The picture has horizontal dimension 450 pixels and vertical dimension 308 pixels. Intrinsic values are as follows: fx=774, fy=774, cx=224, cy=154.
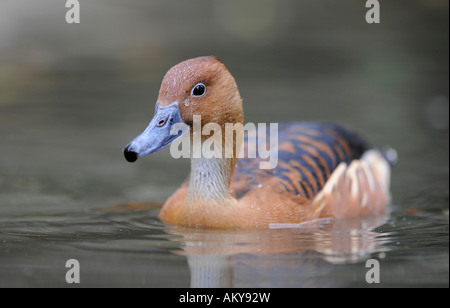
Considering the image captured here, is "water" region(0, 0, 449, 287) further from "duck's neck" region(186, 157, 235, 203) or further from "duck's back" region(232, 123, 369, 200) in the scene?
"duck's back" region(232, 123, 369, 200)

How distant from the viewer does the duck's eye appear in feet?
25.0

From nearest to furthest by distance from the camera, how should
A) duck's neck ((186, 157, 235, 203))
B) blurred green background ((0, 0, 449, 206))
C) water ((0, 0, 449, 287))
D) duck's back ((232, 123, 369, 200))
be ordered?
water ((0, 0, 449, 287)) < duck's neck ((186, 157, 235, 203)) < duck's back ((232, 123, 369, 200)) < blurred green background ((0, 0, 449, 206))

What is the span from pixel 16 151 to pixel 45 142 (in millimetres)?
596

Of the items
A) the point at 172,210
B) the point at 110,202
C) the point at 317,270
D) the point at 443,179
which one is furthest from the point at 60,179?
the point at 443,179

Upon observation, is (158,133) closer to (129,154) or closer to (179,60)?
(129,154)

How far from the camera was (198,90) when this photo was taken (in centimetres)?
765

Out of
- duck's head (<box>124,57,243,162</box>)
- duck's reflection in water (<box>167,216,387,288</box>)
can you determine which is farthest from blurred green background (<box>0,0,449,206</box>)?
duck's head (<box>124,57,243,162</box>)

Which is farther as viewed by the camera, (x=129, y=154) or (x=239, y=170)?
(x=239, y=170)

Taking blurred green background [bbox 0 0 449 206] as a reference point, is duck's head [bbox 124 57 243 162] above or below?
below

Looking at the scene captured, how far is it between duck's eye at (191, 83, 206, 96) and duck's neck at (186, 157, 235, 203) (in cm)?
71

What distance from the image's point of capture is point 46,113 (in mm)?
13109

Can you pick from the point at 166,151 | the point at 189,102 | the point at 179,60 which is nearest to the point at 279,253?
the point at 189,102

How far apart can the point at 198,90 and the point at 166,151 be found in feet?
13.2

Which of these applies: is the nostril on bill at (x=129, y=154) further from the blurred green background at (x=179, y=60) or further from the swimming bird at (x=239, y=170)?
the blurred green background at (x=179, y=60)
